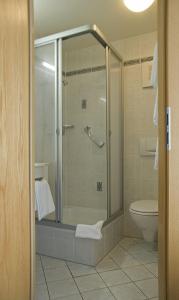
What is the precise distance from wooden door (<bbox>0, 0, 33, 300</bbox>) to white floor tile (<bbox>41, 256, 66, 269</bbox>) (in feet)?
3.67

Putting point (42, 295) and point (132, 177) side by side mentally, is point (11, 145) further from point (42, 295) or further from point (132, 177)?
point (132, 177)

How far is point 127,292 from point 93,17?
2.48m

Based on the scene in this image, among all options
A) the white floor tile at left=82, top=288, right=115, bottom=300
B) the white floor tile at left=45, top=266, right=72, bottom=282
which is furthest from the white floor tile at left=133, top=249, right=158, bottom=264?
the white floor tile at left=45, top=266, right=72, bottom=282

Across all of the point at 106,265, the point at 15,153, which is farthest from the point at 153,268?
the point at 15,153

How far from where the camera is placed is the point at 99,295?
159 cm

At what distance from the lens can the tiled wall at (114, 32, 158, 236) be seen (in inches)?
105

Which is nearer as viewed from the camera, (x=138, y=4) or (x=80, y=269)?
(x=138, y=4)

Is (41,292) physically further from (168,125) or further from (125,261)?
(168,125)

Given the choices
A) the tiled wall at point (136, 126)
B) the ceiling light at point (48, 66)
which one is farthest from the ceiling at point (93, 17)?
the ceiling light at point (48, 66)

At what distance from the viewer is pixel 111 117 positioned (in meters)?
2.59

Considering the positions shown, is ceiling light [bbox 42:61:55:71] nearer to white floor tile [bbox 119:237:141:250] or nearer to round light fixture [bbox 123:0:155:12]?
round light fixture [bbox 123:0:155:12]

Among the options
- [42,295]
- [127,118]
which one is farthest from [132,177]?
[42,295]

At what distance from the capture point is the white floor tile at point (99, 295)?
1556 mm

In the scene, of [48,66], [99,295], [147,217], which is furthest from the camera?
[48,66]
